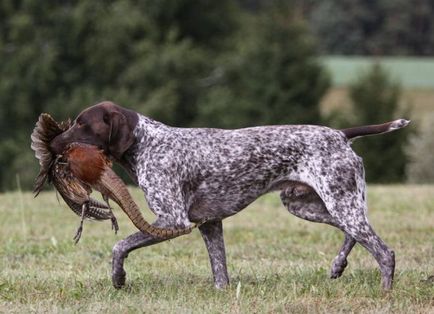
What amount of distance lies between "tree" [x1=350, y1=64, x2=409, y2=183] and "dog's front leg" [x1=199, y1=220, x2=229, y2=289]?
875 inches

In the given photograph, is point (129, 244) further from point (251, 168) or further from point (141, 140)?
point (251, 168)

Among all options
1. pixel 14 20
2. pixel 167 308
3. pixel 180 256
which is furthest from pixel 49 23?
pixel 167 308

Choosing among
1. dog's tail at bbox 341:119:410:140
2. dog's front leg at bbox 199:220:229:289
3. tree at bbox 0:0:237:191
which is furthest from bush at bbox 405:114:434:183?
dog's front leg at bbox 199:220:229:289

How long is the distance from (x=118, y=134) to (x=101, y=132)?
4.3 inches

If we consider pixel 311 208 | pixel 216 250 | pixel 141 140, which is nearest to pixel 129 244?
pixel 141 140

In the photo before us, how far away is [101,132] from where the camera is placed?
7.01 meters

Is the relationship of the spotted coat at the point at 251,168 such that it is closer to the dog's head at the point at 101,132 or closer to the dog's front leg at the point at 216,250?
the dog's head at the point at 101,132

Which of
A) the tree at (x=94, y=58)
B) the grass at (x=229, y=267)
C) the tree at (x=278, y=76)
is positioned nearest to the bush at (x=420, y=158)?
the tree at (x=278, y=76)

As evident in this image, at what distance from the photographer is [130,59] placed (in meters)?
38.5

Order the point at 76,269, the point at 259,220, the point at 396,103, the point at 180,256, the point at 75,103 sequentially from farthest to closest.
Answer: the point at 75,103 < the point at 396,103 < the point at 259,220 < the point at 180,256 < the point at 76,269

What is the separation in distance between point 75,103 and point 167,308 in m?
30.1

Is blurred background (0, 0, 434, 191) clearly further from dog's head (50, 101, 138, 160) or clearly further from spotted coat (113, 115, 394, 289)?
dog's head (50, 101, 138, 160)

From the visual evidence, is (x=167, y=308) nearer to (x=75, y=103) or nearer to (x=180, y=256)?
(x=180, y=256)

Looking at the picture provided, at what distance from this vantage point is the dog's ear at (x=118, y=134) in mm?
7039
